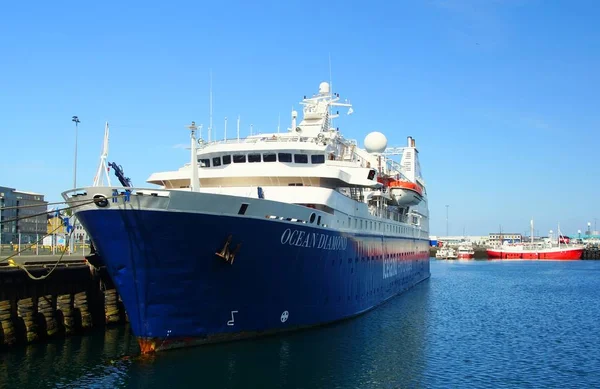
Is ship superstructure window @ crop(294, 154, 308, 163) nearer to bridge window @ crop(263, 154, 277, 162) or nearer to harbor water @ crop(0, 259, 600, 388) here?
bridge window @ crop(263, 154, 277, 162)

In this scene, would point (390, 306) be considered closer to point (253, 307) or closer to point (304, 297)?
point (304, 297)

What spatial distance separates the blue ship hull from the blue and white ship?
1.5 inches

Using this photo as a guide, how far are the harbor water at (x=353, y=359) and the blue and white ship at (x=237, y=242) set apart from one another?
3.73 feet

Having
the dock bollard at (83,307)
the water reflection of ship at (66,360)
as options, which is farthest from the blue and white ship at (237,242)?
the dock bollard at (83,307)

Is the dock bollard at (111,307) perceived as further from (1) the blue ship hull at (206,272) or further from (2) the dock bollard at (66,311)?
(1) the blue ship hull at (206,272)

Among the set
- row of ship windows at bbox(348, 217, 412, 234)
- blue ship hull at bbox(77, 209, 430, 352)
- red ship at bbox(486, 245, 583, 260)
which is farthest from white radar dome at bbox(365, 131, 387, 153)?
red ship at bbox(486, 245, 583, 260)

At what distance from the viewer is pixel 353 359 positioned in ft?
67.2

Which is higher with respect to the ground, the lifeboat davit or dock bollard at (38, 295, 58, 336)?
the lifeboat davit

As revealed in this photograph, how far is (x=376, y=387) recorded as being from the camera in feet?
57.1

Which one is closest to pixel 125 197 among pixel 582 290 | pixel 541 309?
pixel 541 309

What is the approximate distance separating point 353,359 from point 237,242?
620cm

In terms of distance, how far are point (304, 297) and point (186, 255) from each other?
645 cm

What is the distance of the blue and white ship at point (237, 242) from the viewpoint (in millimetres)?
18312

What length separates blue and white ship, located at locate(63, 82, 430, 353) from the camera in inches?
721
